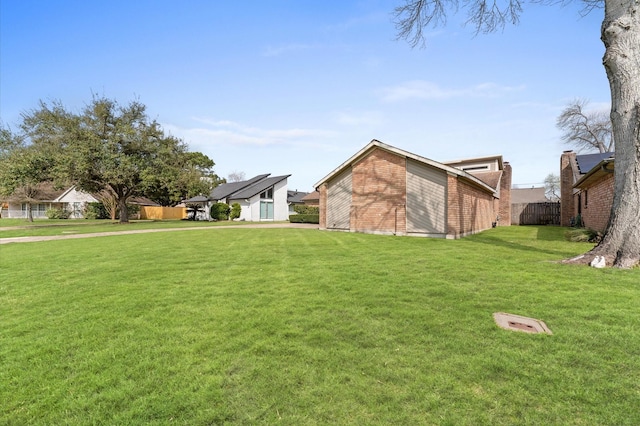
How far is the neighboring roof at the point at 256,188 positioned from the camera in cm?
3466

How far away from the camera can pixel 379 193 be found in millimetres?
14961

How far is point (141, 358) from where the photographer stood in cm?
302

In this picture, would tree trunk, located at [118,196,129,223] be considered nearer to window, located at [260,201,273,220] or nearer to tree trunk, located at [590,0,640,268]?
window, located at [260,201,273,220]

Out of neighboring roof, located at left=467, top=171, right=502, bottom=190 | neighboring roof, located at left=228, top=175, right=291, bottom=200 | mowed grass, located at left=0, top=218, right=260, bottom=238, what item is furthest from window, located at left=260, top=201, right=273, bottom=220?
neighboring roof, located at left=467, top=171, right=502, bottom=190

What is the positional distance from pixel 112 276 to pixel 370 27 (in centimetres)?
1214

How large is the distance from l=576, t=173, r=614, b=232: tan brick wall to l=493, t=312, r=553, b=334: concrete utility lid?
9837 mm

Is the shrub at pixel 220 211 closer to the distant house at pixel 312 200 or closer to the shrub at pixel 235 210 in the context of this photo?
the shrub at pixel 235 210

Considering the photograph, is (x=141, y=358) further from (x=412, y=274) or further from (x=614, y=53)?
(x=614, y=53)

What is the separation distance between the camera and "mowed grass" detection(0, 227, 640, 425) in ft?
7.39

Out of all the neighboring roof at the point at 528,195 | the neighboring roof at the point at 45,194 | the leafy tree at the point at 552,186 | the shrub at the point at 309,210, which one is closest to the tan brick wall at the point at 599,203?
the shrub at the point at 309,210

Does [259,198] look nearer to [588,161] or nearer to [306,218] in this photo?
[306,218]

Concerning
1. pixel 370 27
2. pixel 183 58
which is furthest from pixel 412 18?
pixel 183 58

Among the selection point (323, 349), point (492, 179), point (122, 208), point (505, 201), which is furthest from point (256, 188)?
point (323, 349)

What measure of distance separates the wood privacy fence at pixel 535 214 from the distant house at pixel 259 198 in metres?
24.8
